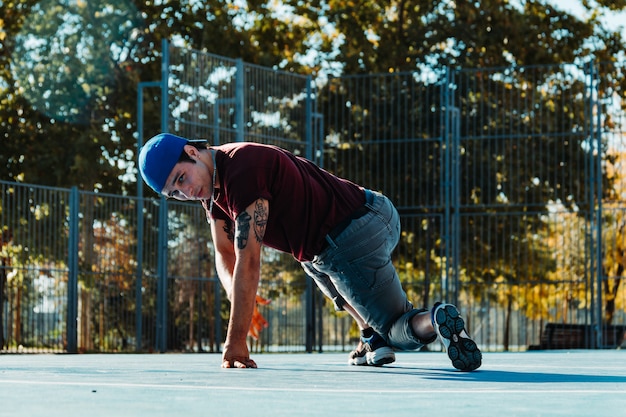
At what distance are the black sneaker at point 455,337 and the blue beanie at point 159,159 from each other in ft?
4.28

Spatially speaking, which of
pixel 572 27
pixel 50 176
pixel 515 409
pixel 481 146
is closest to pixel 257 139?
pixel 481 146

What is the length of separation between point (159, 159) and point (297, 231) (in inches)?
31.8

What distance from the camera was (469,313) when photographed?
15250 millimetres

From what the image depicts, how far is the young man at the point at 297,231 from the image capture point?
505cm

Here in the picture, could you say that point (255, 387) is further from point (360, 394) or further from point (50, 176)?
point (50, 176)

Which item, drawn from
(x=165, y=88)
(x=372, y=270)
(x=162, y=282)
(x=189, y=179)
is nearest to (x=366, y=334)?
(x=372, y=270)

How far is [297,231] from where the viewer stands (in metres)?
5.40

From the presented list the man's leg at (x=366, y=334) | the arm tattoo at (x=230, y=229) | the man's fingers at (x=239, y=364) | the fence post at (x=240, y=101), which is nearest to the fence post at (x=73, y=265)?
the fence post at (x=240, y=101)

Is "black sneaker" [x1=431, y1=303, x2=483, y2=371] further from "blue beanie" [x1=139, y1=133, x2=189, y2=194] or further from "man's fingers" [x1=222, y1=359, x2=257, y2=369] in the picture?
"blue beanie" [x1=139, y1=133, x2=189, y2=194]

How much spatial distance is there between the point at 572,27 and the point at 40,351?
12157 millimetres

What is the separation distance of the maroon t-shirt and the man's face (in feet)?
0.32

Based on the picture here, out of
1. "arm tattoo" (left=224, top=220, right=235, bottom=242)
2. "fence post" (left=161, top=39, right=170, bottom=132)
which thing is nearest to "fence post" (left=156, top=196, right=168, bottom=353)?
"fence post" (left=161, top=39, right=170, bottom=132)

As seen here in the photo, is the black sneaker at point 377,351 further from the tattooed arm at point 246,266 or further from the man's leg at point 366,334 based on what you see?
the tattooed arm at point 246,266

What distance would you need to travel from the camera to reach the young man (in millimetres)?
5051
